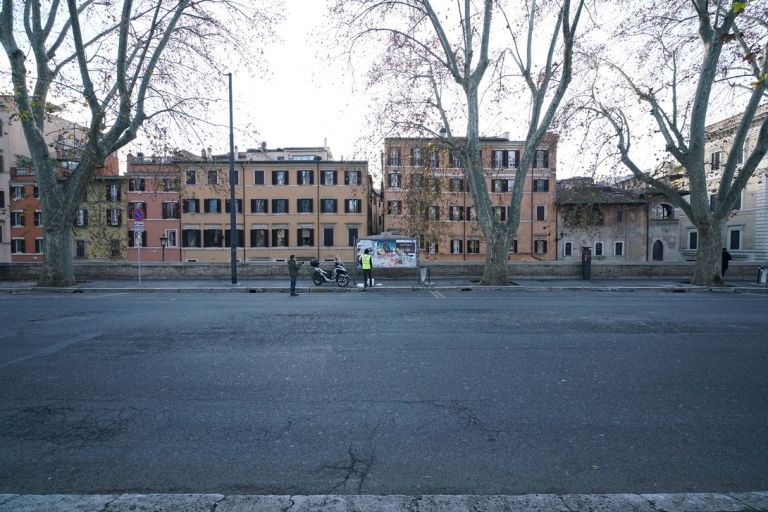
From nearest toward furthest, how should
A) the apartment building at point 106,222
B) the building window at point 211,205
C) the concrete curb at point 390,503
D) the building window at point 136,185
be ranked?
the concrete curb at point 390,503
the apartment building at point 106,222
the building window at point 136,185
the building window at point 211,205

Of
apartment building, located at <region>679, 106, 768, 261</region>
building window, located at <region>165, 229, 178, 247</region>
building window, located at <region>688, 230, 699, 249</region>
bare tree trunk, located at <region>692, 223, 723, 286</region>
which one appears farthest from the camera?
building window, located at <region>688, 230, 699, 249</region>

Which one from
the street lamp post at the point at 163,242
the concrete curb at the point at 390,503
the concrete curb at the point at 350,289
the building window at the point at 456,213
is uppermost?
the building window at the point at 456,213

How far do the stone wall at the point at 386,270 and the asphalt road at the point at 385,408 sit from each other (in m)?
12.3

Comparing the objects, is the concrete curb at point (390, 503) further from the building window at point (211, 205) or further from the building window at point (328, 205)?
the building window at point (211, 205)

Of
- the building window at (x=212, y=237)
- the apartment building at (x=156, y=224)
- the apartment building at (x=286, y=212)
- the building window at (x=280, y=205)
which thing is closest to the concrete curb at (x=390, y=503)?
the apartment building at (x=286, y=212)

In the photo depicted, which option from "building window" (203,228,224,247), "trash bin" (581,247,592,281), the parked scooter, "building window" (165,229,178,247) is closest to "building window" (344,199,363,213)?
"building window" (203,228,224,247)

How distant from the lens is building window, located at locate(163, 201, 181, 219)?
43.7m

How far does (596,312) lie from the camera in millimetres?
10391

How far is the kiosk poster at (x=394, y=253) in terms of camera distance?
63.6 feet

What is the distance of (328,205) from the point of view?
43.8 m

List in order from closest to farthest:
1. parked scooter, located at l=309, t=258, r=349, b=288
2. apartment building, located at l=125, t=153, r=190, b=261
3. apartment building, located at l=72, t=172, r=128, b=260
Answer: parked scooter, located at l=309, t=258, r=349, b=288 < apartment building, located at l=72, t=172, r=128, b=260 < apartment building, located at l=125, t=153, r=190, b=261

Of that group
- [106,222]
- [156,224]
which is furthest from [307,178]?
[106,222]

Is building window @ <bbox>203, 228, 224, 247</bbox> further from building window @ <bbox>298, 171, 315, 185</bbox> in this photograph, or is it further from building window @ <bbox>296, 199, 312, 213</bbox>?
building window @ <bbox>298, 171, 315, 185</bbox>

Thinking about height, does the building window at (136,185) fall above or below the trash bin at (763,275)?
above
